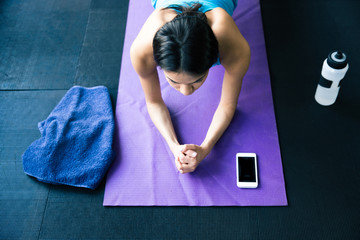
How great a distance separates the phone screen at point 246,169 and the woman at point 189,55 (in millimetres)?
148

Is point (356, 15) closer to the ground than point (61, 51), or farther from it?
farther from it

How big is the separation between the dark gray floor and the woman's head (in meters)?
0.64

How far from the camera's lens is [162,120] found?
4.39ft

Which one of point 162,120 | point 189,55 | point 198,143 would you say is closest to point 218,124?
point 198,143

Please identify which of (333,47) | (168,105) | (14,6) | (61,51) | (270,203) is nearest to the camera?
(270,203)

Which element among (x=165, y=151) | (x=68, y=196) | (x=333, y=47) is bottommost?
(x=68, y=196)

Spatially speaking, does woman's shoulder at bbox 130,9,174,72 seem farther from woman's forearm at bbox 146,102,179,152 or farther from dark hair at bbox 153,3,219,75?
woman's forearm at bbox 146,102,179,152

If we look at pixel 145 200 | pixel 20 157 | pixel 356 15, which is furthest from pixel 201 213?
pixel 356 15

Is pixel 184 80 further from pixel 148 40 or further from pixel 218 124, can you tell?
pixel 218 124

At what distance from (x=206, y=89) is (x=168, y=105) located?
0.67ft

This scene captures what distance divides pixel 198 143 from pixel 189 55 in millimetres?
580

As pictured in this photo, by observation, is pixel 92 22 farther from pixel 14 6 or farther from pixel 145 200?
pixel 145 200

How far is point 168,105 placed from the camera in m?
1.47

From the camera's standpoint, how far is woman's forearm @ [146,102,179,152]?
4.30 ft
